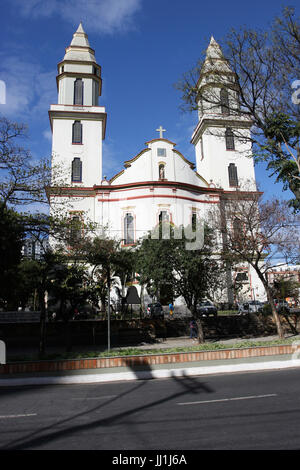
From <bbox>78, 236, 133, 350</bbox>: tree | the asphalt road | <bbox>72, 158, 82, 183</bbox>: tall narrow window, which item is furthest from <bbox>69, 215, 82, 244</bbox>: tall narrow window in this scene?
<bbox>72, 158, 82, 183</bbox>: tall narrow window

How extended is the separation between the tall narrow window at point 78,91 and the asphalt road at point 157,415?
34599mm

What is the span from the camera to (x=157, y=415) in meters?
6.43

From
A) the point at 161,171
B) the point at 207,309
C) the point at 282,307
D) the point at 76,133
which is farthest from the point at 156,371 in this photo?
the point at 76,133

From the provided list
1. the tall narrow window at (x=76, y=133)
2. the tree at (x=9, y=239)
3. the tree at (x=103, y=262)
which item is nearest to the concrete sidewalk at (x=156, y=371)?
the tree at (x=9, y=239)

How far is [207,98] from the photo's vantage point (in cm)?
1622

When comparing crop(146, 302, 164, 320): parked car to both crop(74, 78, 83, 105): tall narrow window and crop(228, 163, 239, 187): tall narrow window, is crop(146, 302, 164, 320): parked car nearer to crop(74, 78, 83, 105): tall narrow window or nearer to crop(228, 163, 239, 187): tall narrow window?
→ crop(228, 163, 239, 187): tall narrow window

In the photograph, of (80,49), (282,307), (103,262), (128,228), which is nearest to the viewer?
(103,262)

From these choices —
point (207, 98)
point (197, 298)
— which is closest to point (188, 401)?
point (197, 298)

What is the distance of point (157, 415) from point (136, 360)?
4.44 meters

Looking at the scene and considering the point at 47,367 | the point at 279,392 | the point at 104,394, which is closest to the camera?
the point at 279,392

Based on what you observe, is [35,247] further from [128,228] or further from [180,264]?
[128,228]

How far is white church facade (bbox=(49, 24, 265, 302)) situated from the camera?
35.0 meters
